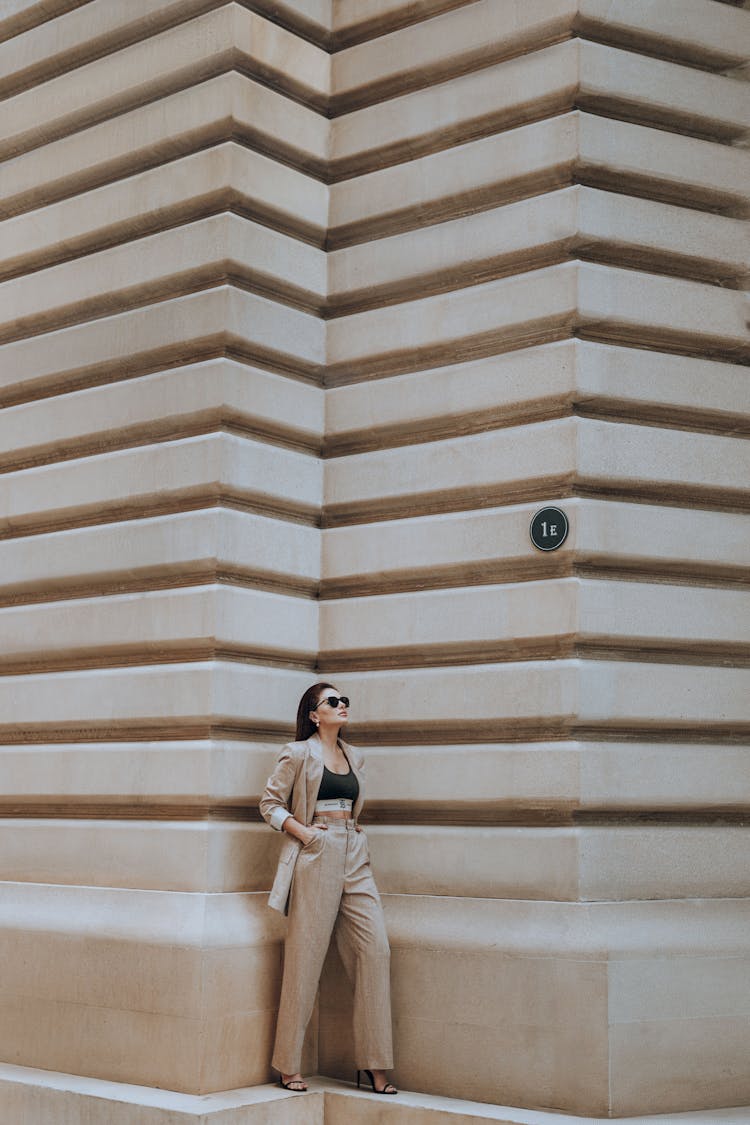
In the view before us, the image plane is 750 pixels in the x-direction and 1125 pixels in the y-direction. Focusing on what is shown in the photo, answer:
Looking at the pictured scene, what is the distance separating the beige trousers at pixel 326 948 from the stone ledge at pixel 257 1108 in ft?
0.81

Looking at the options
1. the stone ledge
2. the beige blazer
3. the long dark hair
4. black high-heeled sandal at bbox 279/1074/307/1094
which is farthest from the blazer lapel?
the stone ledge

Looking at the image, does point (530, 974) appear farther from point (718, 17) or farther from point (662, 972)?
point (718, 17)

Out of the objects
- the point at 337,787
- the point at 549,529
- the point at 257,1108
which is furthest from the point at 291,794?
the point at 549,529

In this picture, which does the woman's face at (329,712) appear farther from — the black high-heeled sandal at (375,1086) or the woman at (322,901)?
the black high-heeled sandal at (375,1086)

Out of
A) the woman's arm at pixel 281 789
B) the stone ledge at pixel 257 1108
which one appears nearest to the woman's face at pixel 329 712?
the woman's arm at pixel 281 789

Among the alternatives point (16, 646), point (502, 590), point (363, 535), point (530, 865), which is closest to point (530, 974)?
point (530, 865)

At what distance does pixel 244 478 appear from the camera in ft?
30.3

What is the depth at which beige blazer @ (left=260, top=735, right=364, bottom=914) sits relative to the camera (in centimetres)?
859

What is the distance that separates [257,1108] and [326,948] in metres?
1.04

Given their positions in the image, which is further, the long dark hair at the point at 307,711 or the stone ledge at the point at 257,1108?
the long dark hair at the point at 307,711

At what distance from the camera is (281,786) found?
8.70m

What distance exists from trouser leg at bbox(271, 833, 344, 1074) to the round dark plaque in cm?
233

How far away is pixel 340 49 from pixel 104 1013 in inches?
282

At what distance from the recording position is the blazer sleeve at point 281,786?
865cm
